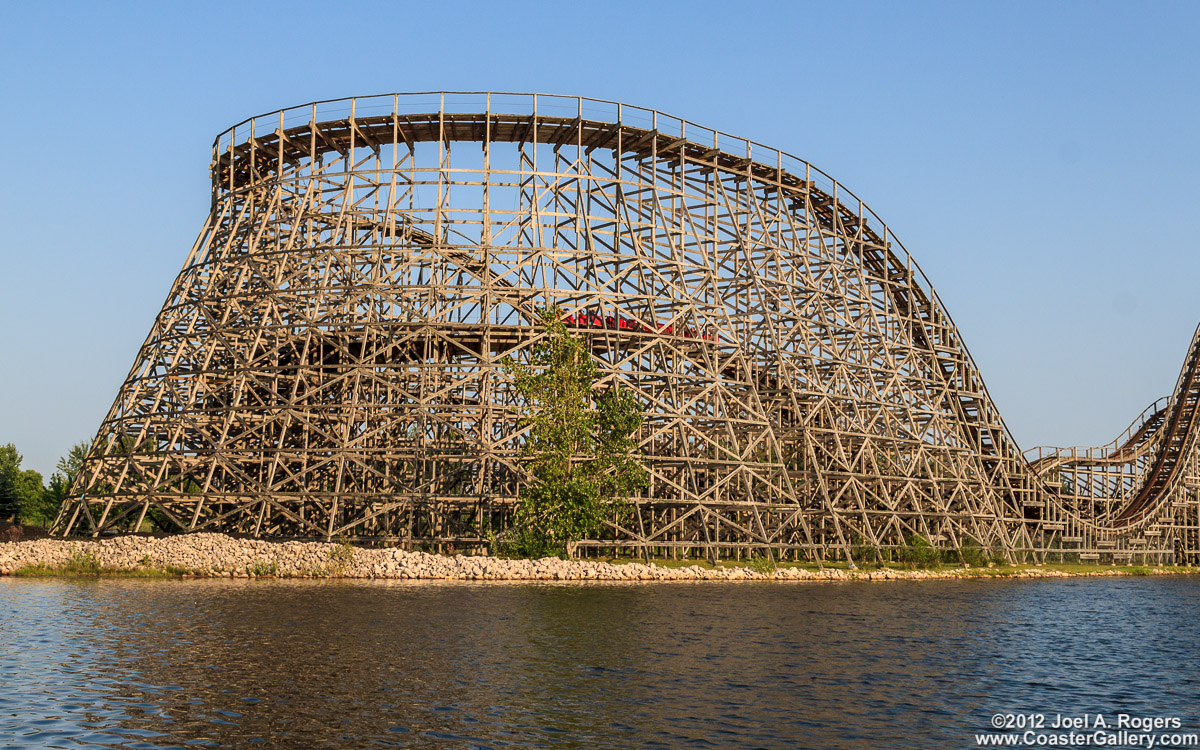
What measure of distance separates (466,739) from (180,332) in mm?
34010

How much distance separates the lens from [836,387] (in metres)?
46.4

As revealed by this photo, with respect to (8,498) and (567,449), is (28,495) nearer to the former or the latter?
(8,498)

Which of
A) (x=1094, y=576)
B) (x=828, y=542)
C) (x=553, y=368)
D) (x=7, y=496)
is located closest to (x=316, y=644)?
(x=553, y=368)

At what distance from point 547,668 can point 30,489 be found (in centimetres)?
6895

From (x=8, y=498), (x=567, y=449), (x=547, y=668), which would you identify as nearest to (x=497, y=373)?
(x=567, y=449)

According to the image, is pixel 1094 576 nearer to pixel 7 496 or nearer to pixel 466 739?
pixel 466 739

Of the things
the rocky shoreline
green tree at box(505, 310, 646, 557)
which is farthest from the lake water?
green tree at box(505, 310, 646, 557)

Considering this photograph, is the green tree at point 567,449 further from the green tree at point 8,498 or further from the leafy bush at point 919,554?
the green tree at point 8,498

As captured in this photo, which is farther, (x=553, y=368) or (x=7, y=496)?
(x=7, y=496)

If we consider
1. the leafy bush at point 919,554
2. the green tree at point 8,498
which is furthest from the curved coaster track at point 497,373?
the green tree at point 8,498

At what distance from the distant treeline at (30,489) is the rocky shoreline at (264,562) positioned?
1901 cm

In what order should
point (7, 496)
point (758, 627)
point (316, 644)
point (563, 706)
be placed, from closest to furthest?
point (563, 706) → point (316, 644) → point (758, 627) → point (7, 496)

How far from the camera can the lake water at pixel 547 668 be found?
42.8ft

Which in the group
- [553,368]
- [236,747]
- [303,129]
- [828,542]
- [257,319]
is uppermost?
[303,129]
